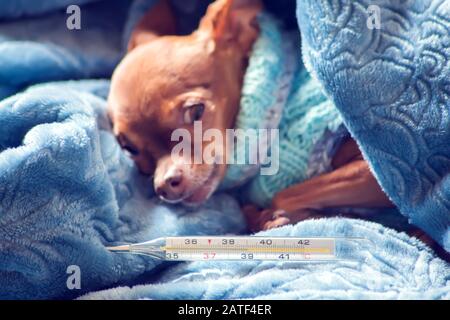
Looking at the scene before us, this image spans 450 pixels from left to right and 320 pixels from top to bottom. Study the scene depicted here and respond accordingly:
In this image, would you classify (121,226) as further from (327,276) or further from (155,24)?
(155,24)

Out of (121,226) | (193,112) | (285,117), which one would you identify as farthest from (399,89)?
(121,226)

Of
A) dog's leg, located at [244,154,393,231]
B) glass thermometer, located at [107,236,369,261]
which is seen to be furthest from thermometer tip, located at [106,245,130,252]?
dog's leg, located at [244,154,393,231]

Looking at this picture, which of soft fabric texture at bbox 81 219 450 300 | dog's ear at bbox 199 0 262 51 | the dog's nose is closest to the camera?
soft fabric texture at bbox 81 219 450 300

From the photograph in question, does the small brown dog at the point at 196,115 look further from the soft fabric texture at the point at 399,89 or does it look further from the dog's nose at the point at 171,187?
the soft fabric texture at the point at 399,89

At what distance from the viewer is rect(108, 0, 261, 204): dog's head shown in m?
1.13

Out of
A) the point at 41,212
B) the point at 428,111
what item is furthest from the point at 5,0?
the point at 428,111

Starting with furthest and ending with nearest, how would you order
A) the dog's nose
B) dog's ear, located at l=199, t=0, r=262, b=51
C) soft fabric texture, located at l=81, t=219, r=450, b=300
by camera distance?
1. dog's ear, located at l=199, t=0, r=262, b=51
2. the dog's nose
3. soft fabric texture, located at l=81, t=219, r=450, b=300

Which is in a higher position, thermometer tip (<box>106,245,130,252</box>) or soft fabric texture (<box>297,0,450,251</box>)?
soft fabric texture (<box>297,0,450,251</box>)

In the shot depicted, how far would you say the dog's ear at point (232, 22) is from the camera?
47.6 inches

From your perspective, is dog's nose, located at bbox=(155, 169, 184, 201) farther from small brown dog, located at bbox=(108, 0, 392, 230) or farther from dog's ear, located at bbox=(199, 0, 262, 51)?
dog's ear, located at bbox=(199, 0, 262, 51)

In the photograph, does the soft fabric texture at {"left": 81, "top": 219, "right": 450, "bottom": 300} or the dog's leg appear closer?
the soft fabric texture at {"left": 81, "top": 219, "right": 450, "bottom": 300}

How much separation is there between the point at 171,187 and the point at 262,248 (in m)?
0.23

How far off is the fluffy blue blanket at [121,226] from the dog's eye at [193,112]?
0.14 meters
